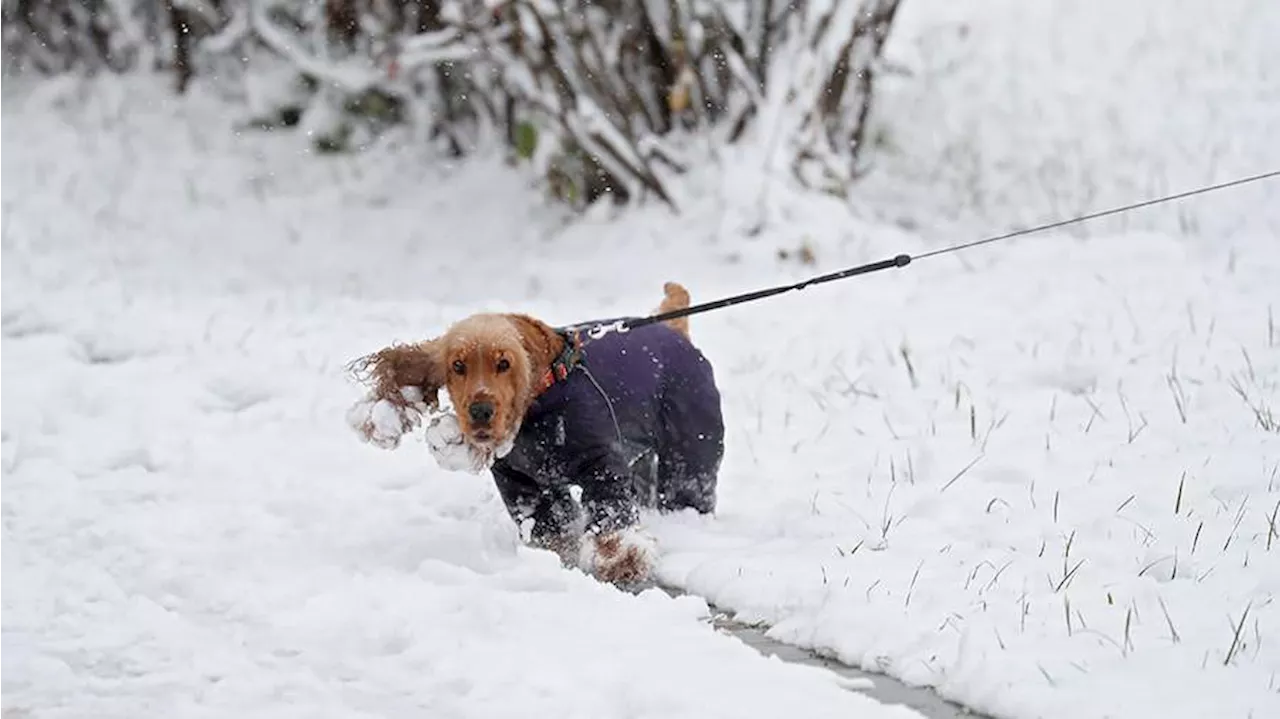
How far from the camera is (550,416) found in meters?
4.66

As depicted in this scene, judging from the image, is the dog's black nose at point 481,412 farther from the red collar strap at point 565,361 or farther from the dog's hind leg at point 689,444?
the dog's hind leg at point 689,444

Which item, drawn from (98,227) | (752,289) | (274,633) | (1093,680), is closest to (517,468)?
(274,633)

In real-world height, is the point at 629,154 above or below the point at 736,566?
above

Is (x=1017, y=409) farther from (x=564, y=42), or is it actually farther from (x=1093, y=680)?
(x=564, y=42)

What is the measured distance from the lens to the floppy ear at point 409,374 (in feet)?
15.3

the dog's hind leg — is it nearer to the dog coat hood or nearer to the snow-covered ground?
the dog coat hood

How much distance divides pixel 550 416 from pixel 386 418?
0.49 meters

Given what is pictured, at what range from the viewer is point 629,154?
10.1 metres

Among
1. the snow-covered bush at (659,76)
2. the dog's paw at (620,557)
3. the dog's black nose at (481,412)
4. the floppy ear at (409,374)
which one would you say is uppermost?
the snow-covered bush at (659,76)

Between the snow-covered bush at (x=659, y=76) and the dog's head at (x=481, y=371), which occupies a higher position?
the snow-covered bush at (x=659, y=76)

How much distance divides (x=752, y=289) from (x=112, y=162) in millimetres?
6265

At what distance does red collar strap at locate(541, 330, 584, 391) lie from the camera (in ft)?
15.3

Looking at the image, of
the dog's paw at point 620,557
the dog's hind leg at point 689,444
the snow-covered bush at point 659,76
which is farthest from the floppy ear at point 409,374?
the snow-covered bush at point 659,76

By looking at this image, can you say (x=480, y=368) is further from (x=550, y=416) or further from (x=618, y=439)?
(x=618, y=439)
